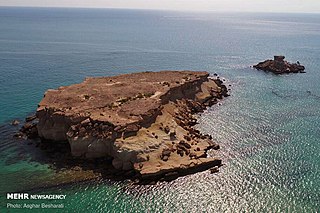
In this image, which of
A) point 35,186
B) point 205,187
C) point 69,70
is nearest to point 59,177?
point 35,186

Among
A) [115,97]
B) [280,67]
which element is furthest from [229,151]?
[280,67]

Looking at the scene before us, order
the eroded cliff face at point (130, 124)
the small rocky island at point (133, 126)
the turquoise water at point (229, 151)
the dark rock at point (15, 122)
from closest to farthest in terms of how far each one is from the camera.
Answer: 1. the turquoise water at point (229, 151)
2. the small rocky island at point (133, 126)
3. the eroded cliff face at point (130, 124)
4. the dark rock at point (15, 122)

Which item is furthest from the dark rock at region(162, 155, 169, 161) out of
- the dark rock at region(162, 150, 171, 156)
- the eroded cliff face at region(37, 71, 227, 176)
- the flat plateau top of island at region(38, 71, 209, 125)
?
the flat plateau top of island at region(38, 71, 209, 125)

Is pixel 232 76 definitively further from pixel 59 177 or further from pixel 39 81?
pixel 59 177

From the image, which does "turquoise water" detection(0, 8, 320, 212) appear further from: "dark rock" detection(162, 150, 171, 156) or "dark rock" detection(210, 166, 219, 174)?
"dark rock" detection(162, 150, 171, 156)

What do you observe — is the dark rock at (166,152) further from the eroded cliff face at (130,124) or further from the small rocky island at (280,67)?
the small rocky island at (280,67)

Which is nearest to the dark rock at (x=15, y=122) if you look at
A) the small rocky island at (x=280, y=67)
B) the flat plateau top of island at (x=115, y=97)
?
the flat plateau top of island at (x=115, y=97)

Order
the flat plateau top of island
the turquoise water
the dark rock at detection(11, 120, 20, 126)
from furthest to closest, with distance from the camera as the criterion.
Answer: the dark rock at detection(11, 120, 20, 126), the flat plateau top of island, the turquoise water

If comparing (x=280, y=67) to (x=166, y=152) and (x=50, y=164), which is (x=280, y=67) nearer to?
(x=166, y=152)
